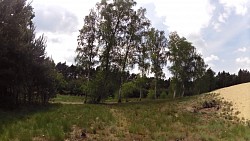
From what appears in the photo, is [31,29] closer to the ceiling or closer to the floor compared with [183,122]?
closer to the ceiling

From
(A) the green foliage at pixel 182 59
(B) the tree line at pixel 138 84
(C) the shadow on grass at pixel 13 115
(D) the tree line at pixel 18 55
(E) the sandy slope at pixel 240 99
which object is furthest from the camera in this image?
(A) the green foliage at pixel 182 59

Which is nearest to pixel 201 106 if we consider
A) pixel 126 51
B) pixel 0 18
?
pixel 126 51

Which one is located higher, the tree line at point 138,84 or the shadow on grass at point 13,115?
the tree line at point 138,84

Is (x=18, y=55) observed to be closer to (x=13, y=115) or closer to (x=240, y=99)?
(x=13, y=115)

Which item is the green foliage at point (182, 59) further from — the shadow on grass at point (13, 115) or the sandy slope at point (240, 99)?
the shadow on grass at point (13, 115)

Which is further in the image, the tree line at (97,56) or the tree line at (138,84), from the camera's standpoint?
the tree line at (138,84)

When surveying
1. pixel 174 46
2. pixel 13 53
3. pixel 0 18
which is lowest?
pixel 13 53

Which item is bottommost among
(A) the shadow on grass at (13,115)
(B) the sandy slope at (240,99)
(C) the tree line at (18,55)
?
(A) the shadow on grass at (13,115)

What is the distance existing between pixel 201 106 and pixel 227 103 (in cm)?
244

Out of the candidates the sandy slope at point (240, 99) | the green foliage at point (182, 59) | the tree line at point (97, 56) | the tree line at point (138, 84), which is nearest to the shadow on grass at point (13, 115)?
the tree line at point (97, 56)

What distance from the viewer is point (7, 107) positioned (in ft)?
85.6

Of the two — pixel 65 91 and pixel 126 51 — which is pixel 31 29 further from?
pixel 65 91

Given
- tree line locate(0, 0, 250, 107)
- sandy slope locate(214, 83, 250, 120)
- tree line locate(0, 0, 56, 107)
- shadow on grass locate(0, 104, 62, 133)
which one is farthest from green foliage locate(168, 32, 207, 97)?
shadow on grass locate(0, 104, 62, 133)

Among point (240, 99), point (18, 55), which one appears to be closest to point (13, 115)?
point (18, 55)
